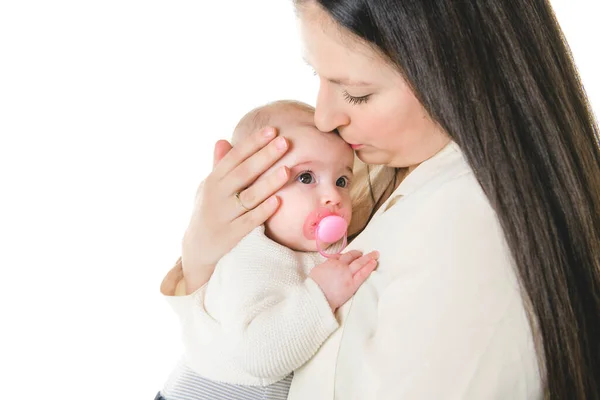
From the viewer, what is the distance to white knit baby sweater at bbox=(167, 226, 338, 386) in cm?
144

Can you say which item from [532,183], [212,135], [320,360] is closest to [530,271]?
[532,183]

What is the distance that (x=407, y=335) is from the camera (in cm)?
129

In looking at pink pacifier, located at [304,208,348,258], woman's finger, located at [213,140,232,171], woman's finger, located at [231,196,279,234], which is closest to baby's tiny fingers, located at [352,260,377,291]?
pink pacifier, located at [304,208,348,258]

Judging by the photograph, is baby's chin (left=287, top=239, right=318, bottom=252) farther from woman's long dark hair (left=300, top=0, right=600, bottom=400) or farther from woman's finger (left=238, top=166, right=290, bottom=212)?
woman's long dark hair (left=300, top=0, right=600, bottom=400)

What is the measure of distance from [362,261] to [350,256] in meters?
0.05

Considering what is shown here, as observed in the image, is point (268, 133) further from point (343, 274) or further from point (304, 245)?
point (343, 274)

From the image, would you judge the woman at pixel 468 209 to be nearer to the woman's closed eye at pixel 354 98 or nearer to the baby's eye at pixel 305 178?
the woman's closed eye at pixel 354 98

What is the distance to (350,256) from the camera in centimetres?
146

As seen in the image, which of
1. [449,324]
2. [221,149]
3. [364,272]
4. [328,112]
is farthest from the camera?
[221,149]

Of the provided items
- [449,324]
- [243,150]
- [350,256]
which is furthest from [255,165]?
[449,324]

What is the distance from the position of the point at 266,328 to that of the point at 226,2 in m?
1.77

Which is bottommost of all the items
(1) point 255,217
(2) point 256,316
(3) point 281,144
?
(2) point 256,316

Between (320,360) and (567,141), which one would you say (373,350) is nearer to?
(320,360)

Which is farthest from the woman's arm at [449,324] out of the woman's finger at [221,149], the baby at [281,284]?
the woman's finger at [221,149]
